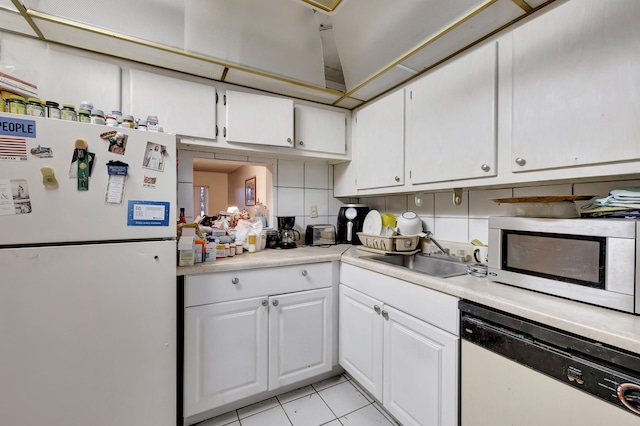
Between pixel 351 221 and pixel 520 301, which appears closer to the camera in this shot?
pixel 520 301

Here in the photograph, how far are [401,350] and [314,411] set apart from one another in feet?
2.16

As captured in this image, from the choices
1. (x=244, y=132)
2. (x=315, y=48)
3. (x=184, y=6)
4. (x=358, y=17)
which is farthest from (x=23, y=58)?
(x=358, y=17)

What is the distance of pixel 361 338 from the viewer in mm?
1485

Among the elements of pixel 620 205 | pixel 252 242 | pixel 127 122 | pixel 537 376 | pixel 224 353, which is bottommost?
pixel 224 353

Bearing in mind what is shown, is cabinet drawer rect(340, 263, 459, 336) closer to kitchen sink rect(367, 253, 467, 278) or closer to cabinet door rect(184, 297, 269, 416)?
kitchen sink rect(367, 253, 467, 278)

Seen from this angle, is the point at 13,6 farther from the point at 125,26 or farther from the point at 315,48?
the point at 315,48

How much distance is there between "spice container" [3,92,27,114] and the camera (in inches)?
36.9

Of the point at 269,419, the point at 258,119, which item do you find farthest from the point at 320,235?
the point at 269,419

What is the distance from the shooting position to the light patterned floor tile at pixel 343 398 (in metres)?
1.47

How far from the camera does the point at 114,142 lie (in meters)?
1.05

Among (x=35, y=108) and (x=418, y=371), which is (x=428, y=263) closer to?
(x=418, y=371)

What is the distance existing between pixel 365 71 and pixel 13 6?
1541 mm

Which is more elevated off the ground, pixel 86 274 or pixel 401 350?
pixel 86 274

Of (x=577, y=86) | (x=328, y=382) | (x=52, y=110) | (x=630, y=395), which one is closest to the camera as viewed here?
(x=630, y=395)
